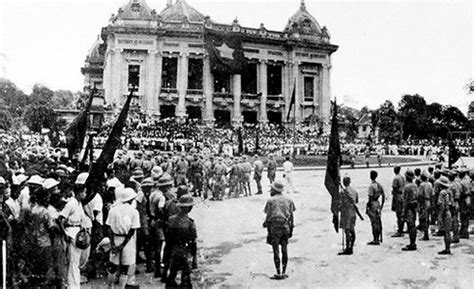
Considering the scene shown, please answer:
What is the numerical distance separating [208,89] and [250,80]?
19.0 ft

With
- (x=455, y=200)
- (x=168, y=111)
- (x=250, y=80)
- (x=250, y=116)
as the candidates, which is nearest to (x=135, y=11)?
(x=168, y=111)

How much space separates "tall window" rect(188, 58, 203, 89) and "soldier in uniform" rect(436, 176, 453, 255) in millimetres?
40838

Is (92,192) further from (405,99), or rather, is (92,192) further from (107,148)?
(405,99)

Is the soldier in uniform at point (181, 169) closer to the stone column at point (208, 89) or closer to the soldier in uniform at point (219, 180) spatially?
the soldier in uniform at point (219, 180)

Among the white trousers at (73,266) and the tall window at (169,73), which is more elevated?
the tall window at (169,73)

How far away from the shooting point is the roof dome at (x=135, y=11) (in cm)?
4594

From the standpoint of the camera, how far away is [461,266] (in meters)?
8.77

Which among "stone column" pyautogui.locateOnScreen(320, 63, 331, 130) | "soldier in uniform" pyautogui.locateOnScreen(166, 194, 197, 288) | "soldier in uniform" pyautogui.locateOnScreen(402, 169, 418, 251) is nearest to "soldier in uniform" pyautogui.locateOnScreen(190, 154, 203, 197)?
"soldier in uniform" pyautogui.locateOnScreen(402, 169, 418, 251)

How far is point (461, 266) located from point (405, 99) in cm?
7410

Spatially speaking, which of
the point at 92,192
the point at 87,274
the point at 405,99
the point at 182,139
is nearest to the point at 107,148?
the point at 92,192

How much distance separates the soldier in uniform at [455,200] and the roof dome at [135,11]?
39965 millimetres

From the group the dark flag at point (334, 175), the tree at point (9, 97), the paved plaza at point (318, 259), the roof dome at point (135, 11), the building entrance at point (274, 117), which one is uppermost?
the roof dome at point (135, 11)

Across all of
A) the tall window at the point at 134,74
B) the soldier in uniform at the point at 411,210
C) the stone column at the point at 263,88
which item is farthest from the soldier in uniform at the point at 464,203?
the stone column at the point at 263,88

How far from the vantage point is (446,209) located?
9.96 m
